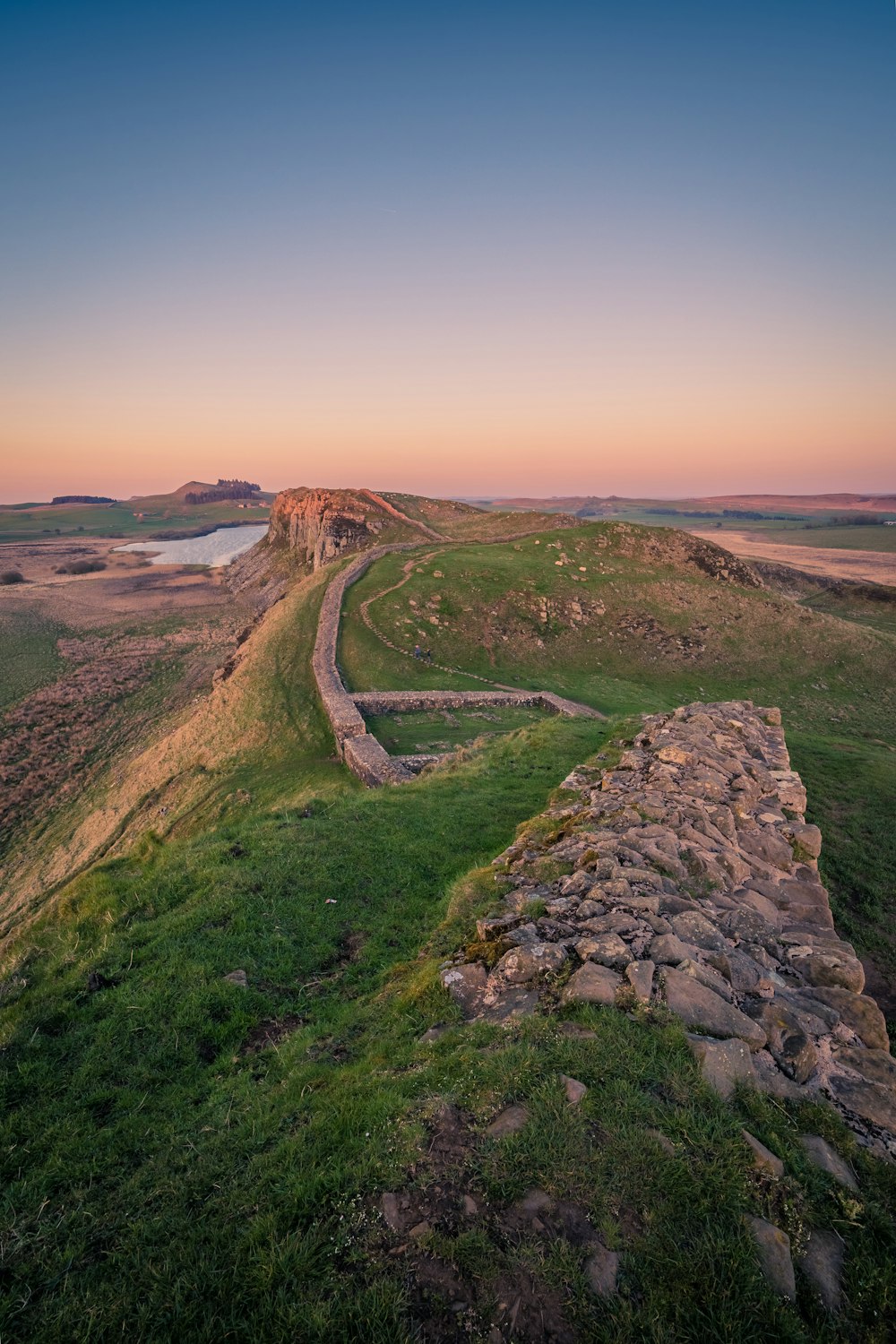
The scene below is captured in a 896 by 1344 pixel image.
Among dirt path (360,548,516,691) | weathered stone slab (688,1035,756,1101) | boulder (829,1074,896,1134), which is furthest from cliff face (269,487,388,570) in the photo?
boulder (829,1074,896,1134)

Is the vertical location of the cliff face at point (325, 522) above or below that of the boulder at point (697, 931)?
above

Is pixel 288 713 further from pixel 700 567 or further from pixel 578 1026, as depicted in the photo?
pixel 700 567

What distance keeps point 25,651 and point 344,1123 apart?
64810 mm

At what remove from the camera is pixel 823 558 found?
4614 inches

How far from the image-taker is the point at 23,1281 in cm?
385

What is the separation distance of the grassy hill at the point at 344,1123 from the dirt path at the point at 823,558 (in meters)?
94.9

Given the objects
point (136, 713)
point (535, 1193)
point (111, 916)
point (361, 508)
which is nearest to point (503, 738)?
point (111, 916)

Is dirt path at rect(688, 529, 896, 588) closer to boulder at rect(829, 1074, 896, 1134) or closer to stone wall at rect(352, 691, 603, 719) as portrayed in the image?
stone wall at rect(352, 691, 603, 719)

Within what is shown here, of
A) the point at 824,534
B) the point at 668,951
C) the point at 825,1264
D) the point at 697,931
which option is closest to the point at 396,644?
the point at 697,931

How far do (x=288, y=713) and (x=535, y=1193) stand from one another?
79.4 ft

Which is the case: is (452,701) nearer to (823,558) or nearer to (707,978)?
(707,978)

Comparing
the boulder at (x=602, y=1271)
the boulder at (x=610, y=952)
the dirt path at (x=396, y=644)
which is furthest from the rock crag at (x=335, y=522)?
the boulder at (x=602, y=1271)

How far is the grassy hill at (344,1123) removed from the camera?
3.35m

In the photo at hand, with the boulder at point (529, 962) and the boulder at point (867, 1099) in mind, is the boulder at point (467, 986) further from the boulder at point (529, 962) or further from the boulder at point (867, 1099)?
the boulder at point (867, 1099)
